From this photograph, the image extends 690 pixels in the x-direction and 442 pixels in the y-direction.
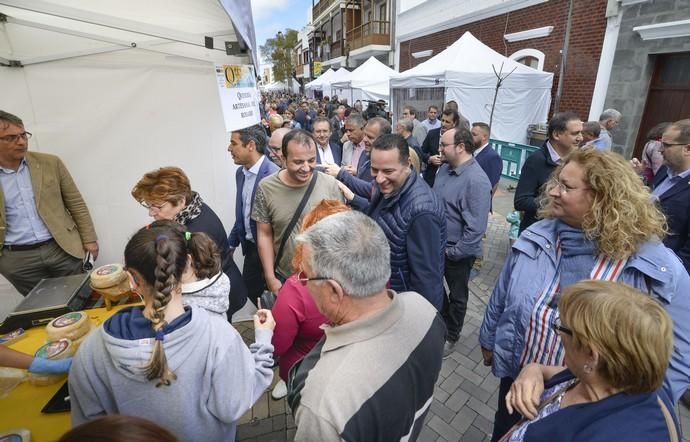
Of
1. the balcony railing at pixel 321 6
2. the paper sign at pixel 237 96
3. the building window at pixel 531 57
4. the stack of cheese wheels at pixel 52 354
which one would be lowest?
the stack of cheese wheels at pixel 52 354

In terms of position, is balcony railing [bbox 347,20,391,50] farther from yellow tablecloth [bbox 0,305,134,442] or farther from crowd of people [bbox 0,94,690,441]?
yellow tablecloth [bbox 0,305,134,442]

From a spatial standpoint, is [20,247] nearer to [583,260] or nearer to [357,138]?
[357,138]

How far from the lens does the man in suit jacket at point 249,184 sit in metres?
3.05

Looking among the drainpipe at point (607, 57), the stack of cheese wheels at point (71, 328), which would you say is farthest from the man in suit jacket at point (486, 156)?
the drainpipe at point (607, 57)

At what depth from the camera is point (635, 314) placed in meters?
1.00

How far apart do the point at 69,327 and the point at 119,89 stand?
2.23 m

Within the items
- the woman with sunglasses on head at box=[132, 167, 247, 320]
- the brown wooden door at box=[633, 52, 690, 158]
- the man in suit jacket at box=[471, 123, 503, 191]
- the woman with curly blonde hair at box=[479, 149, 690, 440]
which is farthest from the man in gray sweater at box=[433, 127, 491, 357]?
the brown wooden door at box=[633, 52, 690, 158]

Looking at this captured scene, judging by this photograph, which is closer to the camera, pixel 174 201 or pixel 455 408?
pixel 174 201

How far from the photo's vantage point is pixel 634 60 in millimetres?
7305

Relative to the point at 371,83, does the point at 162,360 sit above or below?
below

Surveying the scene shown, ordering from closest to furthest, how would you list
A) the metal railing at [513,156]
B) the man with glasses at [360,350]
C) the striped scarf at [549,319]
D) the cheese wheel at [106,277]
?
the man with glasses at [360,350], the striped scarf at [549,319], the cheese wheel at [106,277], the metal railing at [513,156]

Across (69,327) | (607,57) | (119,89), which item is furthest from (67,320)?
(607,57)

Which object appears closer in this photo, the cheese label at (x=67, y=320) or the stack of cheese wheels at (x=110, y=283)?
the cheese label at (x=67, y=320)

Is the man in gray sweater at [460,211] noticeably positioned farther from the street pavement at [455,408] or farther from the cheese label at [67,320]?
the cheese label at [67,320]
